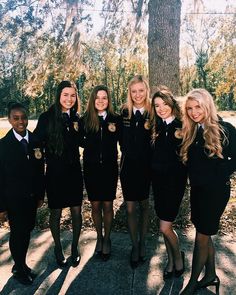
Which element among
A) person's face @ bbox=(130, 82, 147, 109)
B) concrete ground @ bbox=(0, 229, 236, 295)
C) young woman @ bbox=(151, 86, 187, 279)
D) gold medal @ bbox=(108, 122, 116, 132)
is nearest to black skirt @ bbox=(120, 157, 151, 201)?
young woman @ bbox=(151, 86, 187, 279)

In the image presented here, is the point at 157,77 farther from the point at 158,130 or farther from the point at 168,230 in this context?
the point at 168,230

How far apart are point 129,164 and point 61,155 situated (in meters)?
0.78

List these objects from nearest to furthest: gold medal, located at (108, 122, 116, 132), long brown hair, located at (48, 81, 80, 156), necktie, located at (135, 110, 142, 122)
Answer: long brown hair, located at (48, 81, 80, 156), necktie, located at (135, 110, 142, 122), gold medal, located at (108, 122, 116, 132)

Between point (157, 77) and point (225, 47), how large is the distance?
402 cm

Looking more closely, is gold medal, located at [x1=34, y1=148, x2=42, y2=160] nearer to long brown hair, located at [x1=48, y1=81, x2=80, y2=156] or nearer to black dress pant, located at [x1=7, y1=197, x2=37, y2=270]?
long brown hair, located at [x1=48, y1=81, x2=80, y2=156]

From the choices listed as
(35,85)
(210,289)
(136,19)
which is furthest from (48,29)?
(210,289)

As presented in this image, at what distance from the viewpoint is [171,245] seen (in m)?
3.67

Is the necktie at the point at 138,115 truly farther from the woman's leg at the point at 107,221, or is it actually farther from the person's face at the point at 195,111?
the woman's leg at the point at 107,221

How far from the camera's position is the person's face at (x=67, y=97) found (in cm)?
391

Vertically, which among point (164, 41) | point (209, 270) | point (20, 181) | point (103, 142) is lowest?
point (209, 270)

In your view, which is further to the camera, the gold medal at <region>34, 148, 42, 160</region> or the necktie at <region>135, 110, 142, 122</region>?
the necktie at <region>135, 110, 142, 122</region>

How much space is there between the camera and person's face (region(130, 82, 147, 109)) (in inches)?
153

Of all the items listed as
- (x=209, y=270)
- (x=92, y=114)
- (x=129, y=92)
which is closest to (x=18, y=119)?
(x=92, y=114)

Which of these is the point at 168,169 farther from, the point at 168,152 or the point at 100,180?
the point at 100,180
